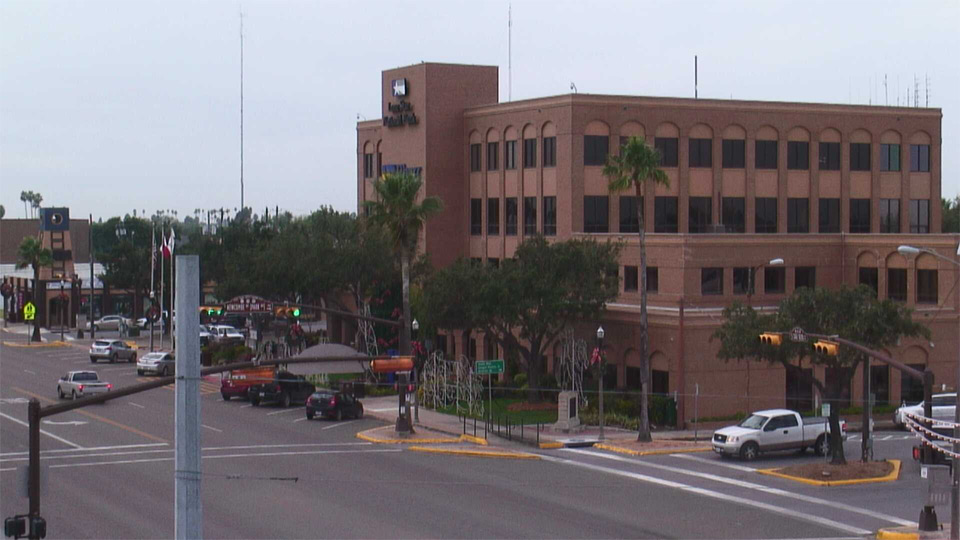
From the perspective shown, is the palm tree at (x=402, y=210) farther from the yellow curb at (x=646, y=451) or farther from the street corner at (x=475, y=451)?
the yellow curb at (x=646, y=451)

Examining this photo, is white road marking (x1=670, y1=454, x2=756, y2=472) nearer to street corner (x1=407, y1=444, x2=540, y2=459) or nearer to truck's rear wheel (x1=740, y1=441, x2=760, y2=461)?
truck's rear wheel (x1=740, y1=441, x2=760, y2=461)

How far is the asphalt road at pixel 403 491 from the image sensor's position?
30.6m

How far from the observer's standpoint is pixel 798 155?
230 ft

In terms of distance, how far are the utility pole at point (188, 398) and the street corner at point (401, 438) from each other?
31.5m

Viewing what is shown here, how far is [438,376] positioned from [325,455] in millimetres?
16914

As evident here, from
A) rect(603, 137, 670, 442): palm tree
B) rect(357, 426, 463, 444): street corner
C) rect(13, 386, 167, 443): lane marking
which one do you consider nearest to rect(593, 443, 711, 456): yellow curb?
rect(603, 137, 670, 442): palm tree

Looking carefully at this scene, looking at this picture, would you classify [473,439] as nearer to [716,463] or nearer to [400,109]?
[716,463]

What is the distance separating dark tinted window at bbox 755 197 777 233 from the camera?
69.6 m

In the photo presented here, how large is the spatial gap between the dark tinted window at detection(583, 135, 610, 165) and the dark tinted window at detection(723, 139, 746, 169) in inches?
303

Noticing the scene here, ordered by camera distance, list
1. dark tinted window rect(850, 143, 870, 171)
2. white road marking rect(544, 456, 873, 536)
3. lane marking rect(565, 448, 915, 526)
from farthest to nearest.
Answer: dark tinted window rect(850, 143, 870, 171) < lane marking rect(565, 448, 915, 526) < white road marking rect(544, 456, 873, 536)

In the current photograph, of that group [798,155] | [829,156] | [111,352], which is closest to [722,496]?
[798,155]

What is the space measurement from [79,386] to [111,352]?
23549 mm

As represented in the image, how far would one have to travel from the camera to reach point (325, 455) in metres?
43.4

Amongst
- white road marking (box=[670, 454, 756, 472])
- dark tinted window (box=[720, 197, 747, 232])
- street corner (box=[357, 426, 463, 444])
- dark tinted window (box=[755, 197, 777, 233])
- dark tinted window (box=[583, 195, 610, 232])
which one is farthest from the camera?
dark tinted window (box=[755, 197, 777, 233])
